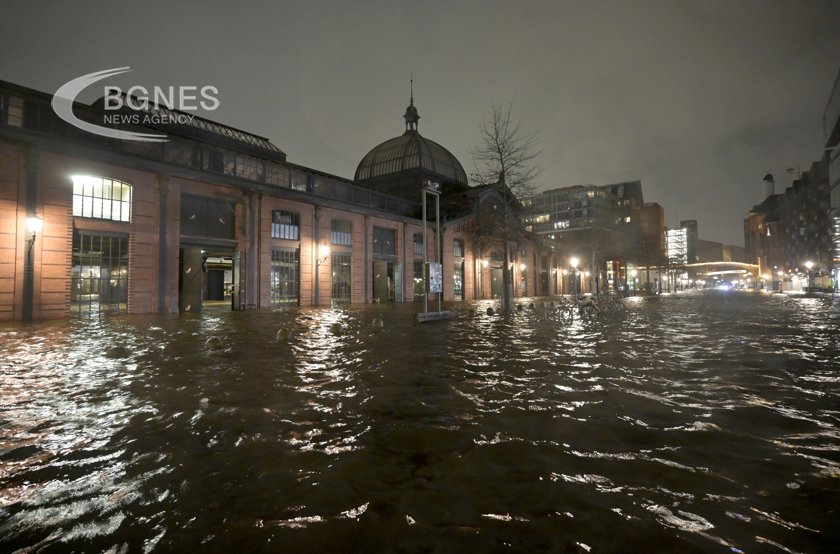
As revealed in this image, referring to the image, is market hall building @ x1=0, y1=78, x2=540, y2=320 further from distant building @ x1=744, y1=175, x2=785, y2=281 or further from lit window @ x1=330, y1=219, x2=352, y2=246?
distant building @ x1=744, y1=175, x2=785, y2=281

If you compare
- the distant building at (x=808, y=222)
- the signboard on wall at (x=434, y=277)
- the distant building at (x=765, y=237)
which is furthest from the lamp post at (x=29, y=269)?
the distant building at (x=765, y=237)

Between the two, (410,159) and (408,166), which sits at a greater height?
(410,159)

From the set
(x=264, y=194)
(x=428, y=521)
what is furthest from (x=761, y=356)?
(x=264, y=194)

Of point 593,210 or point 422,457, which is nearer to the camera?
point 422,457

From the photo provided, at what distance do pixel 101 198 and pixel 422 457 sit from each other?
23.0 meters

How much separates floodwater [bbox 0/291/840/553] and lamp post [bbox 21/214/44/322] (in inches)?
566

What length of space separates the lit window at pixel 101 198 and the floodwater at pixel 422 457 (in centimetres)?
1594

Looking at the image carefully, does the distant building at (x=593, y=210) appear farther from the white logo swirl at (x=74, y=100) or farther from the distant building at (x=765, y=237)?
the white logo swirl at (x=74, y=100)

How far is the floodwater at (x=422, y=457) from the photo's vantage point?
202 cm

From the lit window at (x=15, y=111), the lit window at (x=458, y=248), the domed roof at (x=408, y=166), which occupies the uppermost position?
the domed roof at (x=408, y=166)

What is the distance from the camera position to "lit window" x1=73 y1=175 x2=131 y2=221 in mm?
18094

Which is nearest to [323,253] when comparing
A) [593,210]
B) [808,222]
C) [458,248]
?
[458,248]

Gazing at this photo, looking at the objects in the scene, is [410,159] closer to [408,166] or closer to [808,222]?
[408,166]

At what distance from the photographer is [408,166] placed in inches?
Answer: 1667
